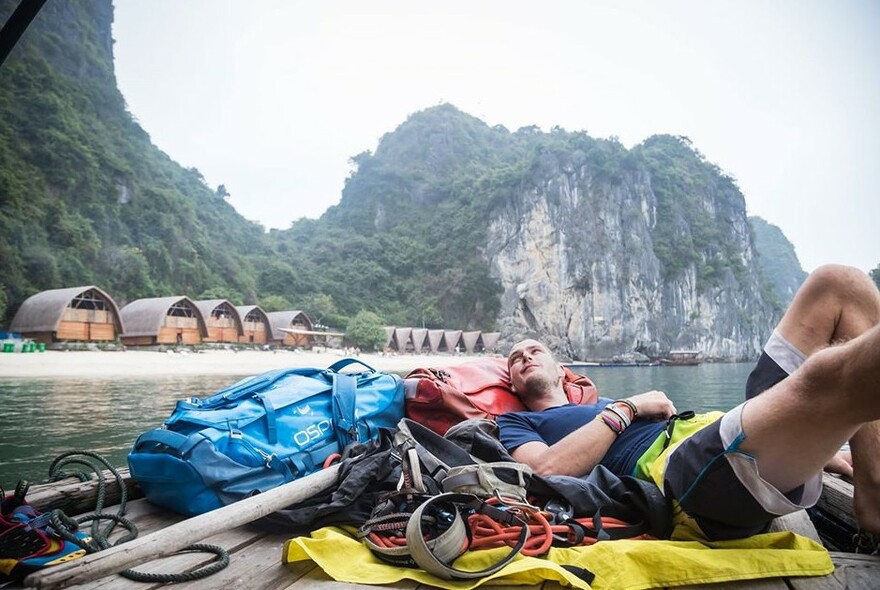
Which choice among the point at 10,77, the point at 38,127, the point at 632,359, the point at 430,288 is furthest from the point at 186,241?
the point at 632,359

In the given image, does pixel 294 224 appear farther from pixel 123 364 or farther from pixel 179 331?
pixel 123 364

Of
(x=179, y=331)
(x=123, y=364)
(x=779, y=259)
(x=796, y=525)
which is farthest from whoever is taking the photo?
(x=779, y=259)

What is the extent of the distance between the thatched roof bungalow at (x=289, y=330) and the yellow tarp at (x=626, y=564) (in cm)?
3432

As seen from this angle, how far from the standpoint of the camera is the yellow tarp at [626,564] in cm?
122

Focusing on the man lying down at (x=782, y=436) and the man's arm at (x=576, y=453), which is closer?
the man lying down at (x=782, y=436)

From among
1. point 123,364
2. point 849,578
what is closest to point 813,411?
point 849,578

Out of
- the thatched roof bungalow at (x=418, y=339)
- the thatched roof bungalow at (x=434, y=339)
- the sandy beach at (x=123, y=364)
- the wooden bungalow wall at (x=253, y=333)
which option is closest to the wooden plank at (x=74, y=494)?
the sandy beach at (x=123, y=364)

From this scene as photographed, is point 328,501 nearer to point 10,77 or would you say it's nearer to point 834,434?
point 834,434

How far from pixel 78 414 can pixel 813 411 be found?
10389 millimetres

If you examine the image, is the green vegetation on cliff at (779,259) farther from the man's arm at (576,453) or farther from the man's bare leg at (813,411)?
the man's bare leg at (813,411)

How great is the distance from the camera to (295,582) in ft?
4.14

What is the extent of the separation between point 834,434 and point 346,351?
3812cm

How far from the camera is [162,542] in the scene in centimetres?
112

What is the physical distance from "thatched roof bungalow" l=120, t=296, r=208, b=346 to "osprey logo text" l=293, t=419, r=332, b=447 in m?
27.0
